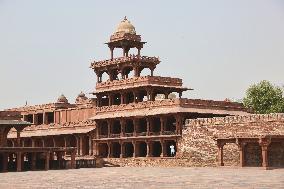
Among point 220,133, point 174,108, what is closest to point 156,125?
point 174,108

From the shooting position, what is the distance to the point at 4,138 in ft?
189

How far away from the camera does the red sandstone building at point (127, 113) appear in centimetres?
5956

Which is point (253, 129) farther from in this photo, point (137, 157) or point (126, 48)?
point (126, 48)

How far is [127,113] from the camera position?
2483 inches

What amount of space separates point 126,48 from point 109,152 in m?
13.6

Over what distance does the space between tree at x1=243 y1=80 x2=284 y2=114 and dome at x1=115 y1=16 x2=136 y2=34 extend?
20.8m

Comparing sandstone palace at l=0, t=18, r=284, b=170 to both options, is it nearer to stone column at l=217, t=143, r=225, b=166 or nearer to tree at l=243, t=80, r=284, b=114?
stone column at l=217, t=143, r=225, b=166

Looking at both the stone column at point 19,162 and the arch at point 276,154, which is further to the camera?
the stone column at point 19,162

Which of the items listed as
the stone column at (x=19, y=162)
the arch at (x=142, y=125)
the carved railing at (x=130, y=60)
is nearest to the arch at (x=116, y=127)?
the arch at (x=142, y=125)

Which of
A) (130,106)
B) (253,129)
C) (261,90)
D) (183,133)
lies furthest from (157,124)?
(261,90)

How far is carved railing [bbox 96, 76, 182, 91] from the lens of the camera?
211 feet

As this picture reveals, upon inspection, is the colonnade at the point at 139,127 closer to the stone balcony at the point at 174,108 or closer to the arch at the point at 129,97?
the stone balcony at the point at 174,108

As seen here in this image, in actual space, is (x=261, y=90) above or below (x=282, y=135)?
above

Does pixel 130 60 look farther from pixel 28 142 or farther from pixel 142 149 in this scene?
pixel 28 142
